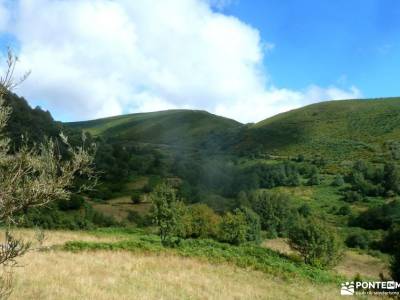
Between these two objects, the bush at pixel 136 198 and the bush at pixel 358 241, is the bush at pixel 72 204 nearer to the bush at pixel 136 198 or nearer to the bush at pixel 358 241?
the bush at pixel 136 198

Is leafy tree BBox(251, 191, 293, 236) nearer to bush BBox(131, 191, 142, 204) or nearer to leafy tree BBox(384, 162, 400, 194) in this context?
bush BBox(131, 191, 142, 204)

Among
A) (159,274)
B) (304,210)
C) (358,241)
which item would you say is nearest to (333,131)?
(304,210)

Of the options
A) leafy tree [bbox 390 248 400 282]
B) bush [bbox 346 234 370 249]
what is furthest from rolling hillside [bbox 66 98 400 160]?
leafy tree [bbox 390 248 400 282]

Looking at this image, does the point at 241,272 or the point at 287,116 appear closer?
the point at 241,272

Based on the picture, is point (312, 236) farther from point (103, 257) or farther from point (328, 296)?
point (103, 257)

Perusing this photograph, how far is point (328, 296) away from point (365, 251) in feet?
127

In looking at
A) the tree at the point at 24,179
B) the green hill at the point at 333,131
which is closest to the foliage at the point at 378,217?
the green hill at the point at 333,131

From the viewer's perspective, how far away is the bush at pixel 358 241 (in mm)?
58406

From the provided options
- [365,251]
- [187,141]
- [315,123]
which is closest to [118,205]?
[365,251]

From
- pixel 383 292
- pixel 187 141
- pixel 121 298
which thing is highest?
pixel 187 141

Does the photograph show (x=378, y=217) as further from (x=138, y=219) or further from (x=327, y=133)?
(x=327, y=133)

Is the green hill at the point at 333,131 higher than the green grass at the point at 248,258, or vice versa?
the green hill at the point at 333,131

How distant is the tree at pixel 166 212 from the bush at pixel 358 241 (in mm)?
30706

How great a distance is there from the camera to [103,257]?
915 inches
